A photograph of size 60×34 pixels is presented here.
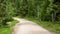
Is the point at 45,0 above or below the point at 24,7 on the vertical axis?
above

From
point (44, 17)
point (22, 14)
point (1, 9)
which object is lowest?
point (22, 14)

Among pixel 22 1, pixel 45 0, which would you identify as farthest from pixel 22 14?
pixel 45 0

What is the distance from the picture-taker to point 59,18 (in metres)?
30.5

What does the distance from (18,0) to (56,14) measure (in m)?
31.9

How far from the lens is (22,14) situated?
228 feet

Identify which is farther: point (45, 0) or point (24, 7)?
point (24, 7)

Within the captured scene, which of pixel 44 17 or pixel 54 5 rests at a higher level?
pixel 54 5

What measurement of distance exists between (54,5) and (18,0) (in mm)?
35317

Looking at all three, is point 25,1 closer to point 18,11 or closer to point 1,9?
point 18,11

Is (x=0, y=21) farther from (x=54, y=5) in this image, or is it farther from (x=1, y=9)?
(x=54, y=5)

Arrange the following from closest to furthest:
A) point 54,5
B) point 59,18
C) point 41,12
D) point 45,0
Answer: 1. point 54,5
2. point 59,18
3. point 45,0
4. point 41,12

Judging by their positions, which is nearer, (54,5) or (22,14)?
(54,5)

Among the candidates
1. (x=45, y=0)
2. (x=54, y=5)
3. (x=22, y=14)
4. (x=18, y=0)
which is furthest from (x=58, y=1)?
(x=22, y=14)

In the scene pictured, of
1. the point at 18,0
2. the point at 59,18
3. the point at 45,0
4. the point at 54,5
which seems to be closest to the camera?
the point at 54,5
